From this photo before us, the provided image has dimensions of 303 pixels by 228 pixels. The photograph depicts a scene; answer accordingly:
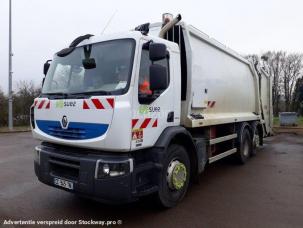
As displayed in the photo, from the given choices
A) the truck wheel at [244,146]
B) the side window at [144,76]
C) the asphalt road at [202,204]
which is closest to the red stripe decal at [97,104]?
the side window at [144,76]

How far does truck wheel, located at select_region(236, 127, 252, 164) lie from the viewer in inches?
303

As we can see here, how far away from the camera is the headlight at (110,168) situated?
12.1 ft

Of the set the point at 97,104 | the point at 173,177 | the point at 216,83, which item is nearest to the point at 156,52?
the point at 97,104

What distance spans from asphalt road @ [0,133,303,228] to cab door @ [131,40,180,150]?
3.75ft

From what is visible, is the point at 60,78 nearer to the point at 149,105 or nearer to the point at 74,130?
the point at 74,130

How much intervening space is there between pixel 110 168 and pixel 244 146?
536 centimetres

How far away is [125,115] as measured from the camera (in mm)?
3689

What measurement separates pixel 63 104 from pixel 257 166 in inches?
220

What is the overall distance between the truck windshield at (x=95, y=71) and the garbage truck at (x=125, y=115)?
0.05 ft

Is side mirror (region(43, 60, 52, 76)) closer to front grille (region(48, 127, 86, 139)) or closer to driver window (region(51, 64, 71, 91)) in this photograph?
driver window (region(51, 64, 71, 91))

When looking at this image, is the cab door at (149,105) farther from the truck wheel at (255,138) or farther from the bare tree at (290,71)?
the bare tree at (290,71)

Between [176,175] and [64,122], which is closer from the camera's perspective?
[64,122]

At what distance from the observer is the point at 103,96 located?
3.78 meters

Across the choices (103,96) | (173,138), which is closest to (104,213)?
(173,138)
